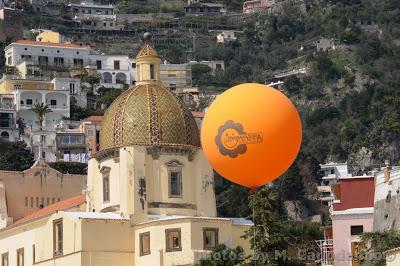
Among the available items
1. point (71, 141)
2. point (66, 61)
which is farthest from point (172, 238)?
point (66, 61)

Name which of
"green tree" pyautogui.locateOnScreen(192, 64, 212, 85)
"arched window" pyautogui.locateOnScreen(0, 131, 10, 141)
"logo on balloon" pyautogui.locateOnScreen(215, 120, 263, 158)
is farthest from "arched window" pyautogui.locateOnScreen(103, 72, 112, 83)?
"logo on balloon" pyautogui.locateOnScreen(215, 120, 263, 158)

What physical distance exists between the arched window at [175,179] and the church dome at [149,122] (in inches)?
37.1

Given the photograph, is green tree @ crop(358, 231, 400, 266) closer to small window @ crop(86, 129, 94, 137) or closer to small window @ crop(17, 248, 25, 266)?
small window @ crop(17, 248, 25, 266)

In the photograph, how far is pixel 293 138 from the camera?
46500mm

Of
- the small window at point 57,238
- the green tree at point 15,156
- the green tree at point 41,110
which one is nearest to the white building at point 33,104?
the green tree at point 41,110

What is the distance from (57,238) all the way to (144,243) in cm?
399

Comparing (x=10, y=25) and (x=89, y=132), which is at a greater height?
(x=10, y=25)

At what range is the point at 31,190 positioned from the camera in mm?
81312

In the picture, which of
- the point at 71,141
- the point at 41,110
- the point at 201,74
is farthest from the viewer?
the point at 201,74

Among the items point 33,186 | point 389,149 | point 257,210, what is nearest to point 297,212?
point 389,149

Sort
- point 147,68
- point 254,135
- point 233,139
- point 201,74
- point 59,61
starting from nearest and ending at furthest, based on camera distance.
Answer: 1. point 254,135
2. point 233,139
3. point 147,68
4. point 59,61
5. point 201,74

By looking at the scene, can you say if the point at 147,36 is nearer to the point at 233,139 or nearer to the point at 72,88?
the point at 72,88

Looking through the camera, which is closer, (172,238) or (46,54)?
(172,238)

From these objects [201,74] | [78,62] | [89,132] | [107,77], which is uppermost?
[201,74]
